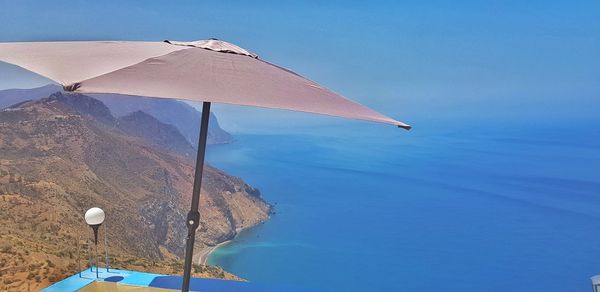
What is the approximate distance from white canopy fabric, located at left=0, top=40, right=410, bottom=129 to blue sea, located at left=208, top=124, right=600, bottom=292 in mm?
48401

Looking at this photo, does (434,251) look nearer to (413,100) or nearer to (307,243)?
(307,243)

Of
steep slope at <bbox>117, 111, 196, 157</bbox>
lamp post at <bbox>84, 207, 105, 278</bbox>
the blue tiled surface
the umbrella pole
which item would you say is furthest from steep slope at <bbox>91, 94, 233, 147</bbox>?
the umbrella pole

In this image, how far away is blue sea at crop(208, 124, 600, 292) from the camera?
2360 inches

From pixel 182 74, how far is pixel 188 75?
0.02m

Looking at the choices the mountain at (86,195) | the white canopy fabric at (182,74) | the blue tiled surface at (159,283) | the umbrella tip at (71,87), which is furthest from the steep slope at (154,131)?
the umbrella tip at (71,87)

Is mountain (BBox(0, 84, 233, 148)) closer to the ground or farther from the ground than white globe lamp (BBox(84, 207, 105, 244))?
farther from the ground

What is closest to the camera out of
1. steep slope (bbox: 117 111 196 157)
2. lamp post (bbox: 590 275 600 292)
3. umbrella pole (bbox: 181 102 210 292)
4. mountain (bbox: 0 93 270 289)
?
umbrella pole (bbox: 181 102 210 292)

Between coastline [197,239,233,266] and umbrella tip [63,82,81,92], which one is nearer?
umbrella tip [63,82,81,92]

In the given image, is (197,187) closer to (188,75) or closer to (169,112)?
(188,75)

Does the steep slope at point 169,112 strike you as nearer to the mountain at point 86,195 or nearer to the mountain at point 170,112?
the mountain at point 170,112

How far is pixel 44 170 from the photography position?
25750mm

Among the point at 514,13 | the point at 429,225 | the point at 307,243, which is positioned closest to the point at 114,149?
the point at 307,243

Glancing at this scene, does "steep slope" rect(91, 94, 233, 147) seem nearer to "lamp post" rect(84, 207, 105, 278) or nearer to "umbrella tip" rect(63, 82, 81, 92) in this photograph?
"lamp post" rect(84, 207, 105, 278)

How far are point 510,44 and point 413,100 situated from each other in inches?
907
